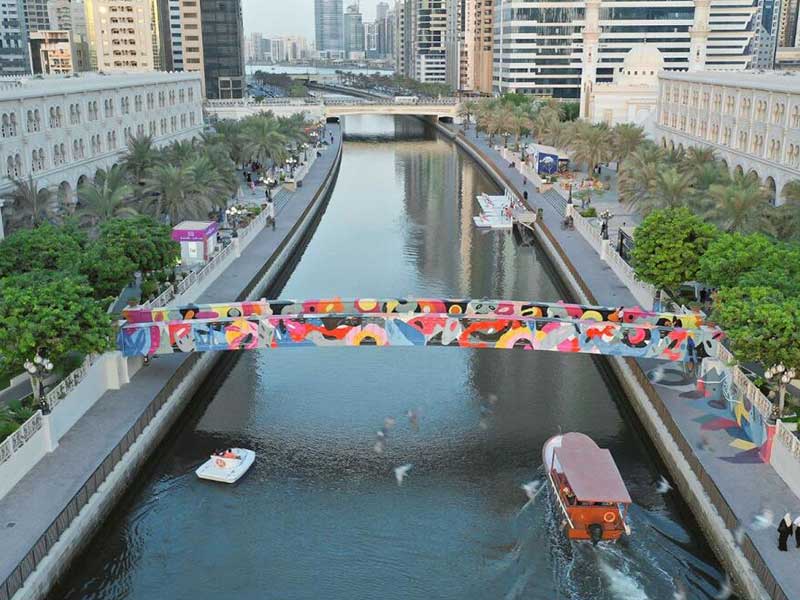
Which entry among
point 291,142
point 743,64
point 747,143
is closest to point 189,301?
point 747,143

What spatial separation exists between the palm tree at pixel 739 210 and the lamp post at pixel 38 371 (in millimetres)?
38074

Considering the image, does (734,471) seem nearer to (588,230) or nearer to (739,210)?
(739,210)

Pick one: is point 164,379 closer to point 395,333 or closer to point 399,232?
point 395,333

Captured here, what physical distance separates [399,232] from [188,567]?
55.8 meters

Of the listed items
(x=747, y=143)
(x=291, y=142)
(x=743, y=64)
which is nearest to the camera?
(x=747, y=143)

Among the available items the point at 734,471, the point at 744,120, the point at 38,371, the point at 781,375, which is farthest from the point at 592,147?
the point at 38,371

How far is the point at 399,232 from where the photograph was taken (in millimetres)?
82500

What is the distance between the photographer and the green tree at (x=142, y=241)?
44531 mm

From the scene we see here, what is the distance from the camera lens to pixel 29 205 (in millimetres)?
53531

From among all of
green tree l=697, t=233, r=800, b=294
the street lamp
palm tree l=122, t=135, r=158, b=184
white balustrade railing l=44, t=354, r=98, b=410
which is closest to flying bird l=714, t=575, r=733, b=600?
the street lamp

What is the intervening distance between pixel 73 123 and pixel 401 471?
1915 inches

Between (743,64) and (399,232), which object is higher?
(743,64)

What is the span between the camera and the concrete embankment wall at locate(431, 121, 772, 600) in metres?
26.2

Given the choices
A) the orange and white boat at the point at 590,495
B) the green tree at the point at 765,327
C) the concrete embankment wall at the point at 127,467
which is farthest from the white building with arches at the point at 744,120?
the concrete embankment wall at the point at 127,467
